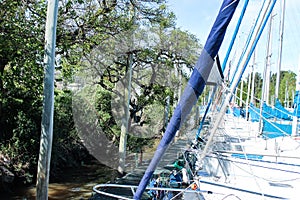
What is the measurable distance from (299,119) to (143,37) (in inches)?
207

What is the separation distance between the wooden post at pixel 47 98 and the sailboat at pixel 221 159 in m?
1.14

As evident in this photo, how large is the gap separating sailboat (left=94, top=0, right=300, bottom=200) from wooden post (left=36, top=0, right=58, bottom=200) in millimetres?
1142

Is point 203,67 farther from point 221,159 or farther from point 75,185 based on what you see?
point 75,185

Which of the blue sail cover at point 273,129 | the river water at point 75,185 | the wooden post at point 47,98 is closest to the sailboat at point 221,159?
the wooden post at point 47,98

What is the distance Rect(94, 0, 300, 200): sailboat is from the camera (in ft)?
8.20

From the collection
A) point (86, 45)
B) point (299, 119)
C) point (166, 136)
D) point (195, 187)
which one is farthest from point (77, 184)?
point (166, 136)

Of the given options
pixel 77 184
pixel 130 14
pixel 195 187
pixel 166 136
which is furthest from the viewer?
pixel 77 184

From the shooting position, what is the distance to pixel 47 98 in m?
5.60

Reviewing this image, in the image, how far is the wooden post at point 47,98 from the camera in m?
5.50

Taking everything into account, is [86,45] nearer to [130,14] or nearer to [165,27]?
[130,14]

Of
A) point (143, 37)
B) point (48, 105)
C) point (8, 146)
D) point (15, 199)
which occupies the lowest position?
point (15, 199)

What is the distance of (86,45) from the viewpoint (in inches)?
281

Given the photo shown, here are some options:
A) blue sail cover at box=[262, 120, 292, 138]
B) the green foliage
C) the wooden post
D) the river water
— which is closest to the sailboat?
the wooden post

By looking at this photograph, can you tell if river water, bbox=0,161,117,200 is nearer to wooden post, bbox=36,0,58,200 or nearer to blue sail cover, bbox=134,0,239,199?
wooden post, bbox=36,0,58,200
